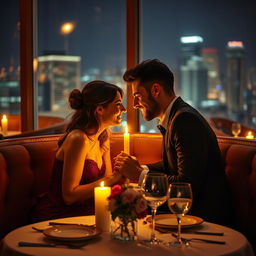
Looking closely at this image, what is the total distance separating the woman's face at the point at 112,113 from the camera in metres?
3.18

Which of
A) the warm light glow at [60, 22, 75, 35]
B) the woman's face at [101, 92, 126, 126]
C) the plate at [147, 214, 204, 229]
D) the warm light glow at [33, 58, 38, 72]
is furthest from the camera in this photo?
the warm light glow at [60, 22, 75, 35]

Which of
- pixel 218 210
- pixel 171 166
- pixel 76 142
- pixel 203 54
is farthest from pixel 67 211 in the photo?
pixel 203 54

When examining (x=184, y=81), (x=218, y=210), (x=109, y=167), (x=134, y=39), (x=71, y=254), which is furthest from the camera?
(x=184, y=81)

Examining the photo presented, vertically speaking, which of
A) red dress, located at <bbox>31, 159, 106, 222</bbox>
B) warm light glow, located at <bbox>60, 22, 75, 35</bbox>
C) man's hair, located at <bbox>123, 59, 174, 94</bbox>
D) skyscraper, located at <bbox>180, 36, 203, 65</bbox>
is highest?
warm light glow, located at <bbox>60, 22, 75, 35</bbox>

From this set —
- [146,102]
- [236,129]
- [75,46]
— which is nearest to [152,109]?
[146,102]

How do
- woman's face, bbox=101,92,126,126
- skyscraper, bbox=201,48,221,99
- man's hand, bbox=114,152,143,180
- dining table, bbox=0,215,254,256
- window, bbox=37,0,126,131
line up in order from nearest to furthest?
dining table, bbox=0,215,254,256
man's hand, bbox=114,152,143,180
woman's face, bbox=101,92,126,126
skyscraper, bbox=201,48,221,99
window, bbox=37,0,126,131

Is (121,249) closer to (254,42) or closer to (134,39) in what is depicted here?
(134,39)

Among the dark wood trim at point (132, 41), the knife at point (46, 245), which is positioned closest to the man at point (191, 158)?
the knife at point (46, 245)

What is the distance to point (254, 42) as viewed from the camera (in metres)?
4.83

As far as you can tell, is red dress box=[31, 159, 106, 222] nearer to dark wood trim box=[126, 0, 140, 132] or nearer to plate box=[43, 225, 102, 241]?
plate box=[43, 225, 102, 241]

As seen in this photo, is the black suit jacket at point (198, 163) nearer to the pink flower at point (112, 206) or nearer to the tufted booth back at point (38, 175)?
the tufted booth back at point (38, 175)

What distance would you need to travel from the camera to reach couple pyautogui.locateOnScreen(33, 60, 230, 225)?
2.74 m

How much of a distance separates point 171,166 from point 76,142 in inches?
21.8

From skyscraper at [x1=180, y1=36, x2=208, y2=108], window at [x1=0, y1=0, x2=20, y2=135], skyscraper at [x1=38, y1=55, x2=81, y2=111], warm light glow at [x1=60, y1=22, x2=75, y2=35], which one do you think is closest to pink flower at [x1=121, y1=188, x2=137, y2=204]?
skyscraper at [x1=180, y1=36, x2=208, y2=108]
